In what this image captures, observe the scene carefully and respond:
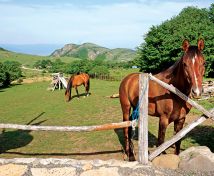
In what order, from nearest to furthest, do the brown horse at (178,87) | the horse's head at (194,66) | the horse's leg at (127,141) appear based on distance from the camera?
1. the horse's head at (194,66)
2. the brown horse at (178,87)
3. the horse's leg at (127,141)

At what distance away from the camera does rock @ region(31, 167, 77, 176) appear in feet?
18.5

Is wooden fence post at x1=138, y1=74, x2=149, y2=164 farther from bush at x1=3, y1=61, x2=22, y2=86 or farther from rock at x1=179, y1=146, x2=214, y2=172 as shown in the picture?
bush at x1=3, y1=61, x2=22, y2=86

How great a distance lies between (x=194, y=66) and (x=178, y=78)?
42.5 inches

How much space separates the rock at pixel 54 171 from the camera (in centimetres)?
565

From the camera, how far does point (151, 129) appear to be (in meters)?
11.9

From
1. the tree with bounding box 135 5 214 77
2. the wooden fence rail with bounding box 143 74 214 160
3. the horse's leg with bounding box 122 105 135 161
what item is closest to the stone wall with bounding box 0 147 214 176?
the wooden fence rail with bounding box 143 74 214 160

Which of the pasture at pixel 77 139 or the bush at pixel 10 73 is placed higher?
the bush at pixel 10 73

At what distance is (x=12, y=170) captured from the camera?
5.79 metres

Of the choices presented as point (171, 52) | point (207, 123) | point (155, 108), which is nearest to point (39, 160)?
point (155, 108)

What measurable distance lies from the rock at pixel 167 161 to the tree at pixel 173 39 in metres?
31.8

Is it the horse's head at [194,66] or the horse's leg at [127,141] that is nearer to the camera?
the horse's head at [194,66]

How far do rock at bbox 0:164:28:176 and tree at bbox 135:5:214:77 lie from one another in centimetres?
3288

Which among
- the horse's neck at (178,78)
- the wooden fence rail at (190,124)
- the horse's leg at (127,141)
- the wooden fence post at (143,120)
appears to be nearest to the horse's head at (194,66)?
the wooden fence rail at (190,124)

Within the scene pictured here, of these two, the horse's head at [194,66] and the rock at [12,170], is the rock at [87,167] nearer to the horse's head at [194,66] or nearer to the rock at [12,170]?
the rock at [12,170]
